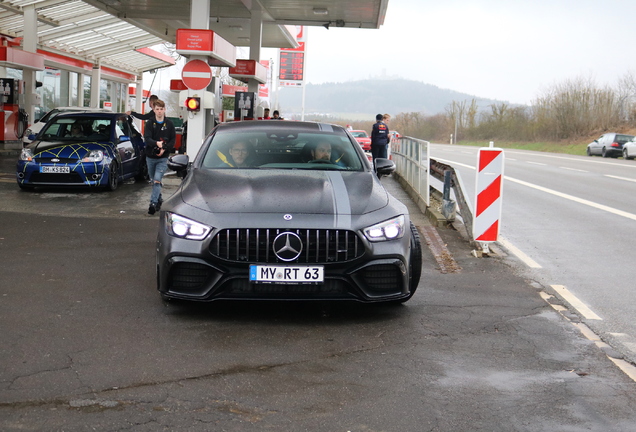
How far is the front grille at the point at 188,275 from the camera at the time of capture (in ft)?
18.4

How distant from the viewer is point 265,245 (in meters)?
5.52

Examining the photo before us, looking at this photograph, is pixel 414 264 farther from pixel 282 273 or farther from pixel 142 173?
pixel 142 173

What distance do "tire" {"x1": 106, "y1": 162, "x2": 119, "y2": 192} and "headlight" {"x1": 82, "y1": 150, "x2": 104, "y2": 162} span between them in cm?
33

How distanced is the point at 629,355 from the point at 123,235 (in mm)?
6586

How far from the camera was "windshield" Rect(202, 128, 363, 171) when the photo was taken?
278 inches

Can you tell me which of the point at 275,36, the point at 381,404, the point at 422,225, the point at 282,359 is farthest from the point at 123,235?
the point at 275,36

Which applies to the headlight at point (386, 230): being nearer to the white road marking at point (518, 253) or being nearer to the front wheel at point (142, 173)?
the white road marking at point (518, 253)

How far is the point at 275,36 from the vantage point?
33875 millimetres

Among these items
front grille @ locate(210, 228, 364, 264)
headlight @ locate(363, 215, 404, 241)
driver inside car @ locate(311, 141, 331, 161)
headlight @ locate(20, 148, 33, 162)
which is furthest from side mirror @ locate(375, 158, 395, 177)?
headlight @ locate(20, 148, 33, 162)

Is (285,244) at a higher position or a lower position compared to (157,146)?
lower

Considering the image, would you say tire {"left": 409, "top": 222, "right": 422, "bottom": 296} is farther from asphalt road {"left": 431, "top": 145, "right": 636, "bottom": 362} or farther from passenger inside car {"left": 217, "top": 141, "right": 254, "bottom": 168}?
passenger inside car {"left": 217, "top": 141, "right": 254, "bottom": 168}

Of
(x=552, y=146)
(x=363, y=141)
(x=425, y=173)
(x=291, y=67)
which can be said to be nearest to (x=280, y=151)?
(x=425, y=173)

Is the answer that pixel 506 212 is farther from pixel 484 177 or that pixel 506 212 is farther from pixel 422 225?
pixel 484 177

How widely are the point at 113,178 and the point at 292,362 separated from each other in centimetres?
1091
